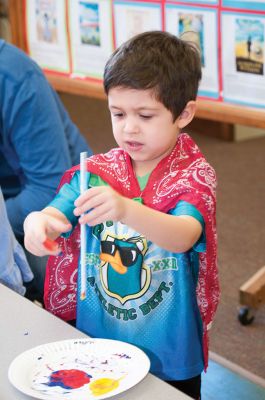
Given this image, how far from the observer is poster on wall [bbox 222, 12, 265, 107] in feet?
6.94

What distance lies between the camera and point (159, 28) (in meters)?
2.36

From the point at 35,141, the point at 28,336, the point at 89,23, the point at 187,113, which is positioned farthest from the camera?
→ the point at 89,23

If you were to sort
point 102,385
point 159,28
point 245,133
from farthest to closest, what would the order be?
point 245,133
point 159,28
point 102,385

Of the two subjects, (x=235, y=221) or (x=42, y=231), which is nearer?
(x=42, y=231)

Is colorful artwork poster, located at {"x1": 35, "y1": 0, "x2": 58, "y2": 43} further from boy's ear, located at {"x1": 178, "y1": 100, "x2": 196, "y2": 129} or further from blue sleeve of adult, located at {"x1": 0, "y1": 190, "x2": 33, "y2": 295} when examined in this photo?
boy's ear, located at {"x1": 178, "y1": 100, "x2": 196, "y2": 129}

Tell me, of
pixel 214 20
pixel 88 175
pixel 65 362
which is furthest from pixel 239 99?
pixel 65 362

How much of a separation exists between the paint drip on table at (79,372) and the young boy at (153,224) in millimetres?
164

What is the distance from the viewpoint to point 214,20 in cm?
220

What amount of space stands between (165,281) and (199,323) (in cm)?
12

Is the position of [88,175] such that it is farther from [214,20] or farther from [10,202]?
[214,20]

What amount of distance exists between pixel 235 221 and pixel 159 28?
1.37m

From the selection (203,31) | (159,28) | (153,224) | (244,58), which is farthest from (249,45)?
(153,224)

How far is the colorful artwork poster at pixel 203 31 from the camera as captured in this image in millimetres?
2225

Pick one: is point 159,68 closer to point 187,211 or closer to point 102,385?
point 187,211
